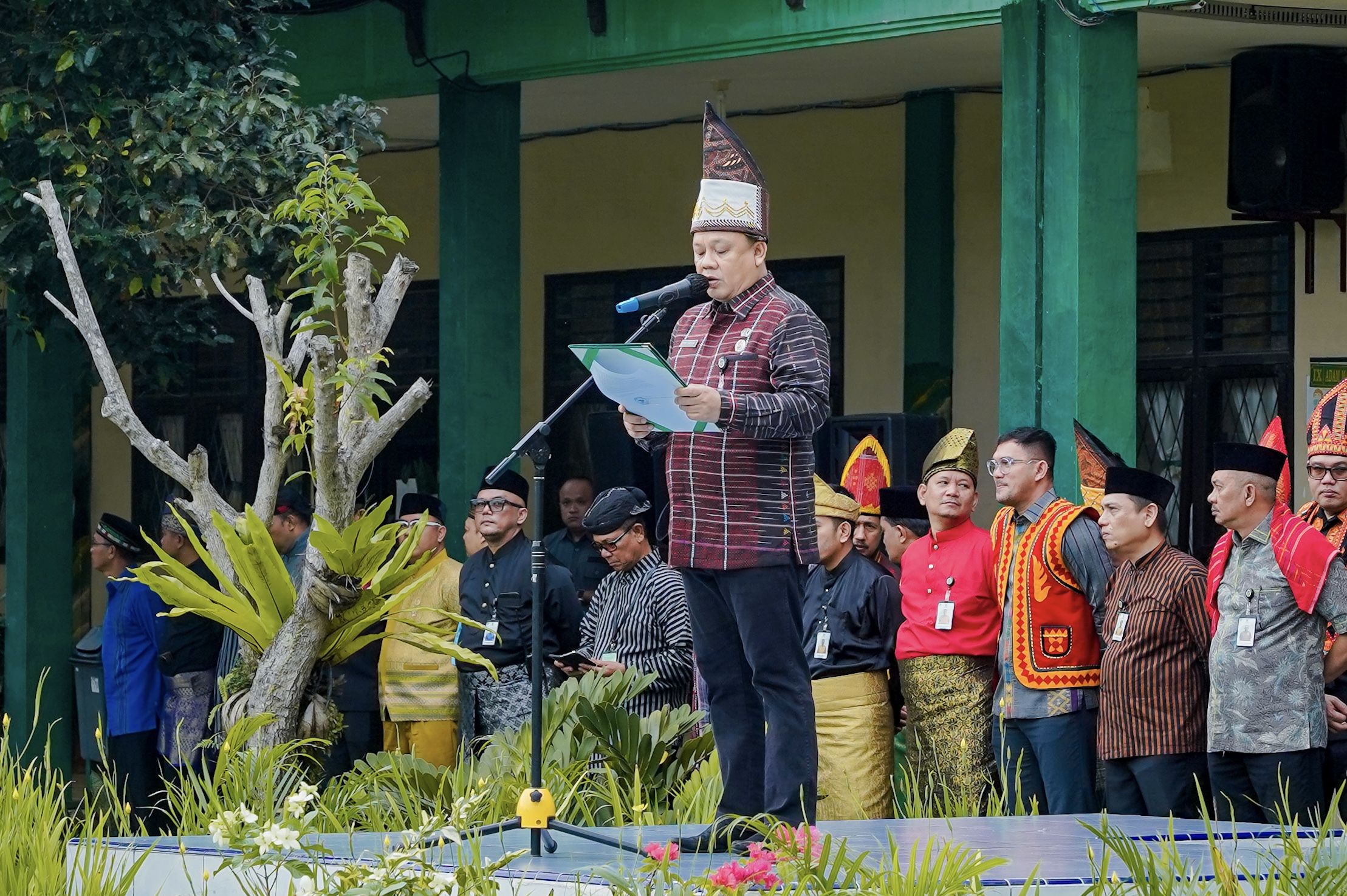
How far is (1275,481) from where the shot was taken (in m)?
5.81

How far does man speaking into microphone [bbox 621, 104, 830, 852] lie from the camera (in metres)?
4.36

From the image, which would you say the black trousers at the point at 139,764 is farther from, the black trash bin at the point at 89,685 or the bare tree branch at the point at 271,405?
the bare tree branch at the point at 271,405

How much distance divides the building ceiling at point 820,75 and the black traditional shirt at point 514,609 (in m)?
2.06

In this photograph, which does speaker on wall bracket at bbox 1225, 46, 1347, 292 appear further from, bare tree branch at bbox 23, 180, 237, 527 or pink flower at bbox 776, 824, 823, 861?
pink flower at bbox 776, 824, 823, 861

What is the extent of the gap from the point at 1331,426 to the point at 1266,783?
111 cm

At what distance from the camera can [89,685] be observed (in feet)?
29.0

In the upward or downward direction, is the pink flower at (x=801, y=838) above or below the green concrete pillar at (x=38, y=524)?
below

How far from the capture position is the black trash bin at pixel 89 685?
870 centimetres

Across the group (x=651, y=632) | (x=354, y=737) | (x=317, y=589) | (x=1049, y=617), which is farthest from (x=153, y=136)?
(x=1049, y=617)

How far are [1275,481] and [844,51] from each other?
122 inches

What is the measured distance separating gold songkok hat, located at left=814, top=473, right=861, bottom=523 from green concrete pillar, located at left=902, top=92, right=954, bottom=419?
8.78 ft

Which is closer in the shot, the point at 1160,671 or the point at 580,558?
the point at 1160,671

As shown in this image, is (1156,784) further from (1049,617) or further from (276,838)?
(276,838)

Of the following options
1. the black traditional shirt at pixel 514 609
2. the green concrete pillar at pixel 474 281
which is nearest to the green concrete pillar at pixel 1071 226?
the black traditional shirt at pixel 514 609
